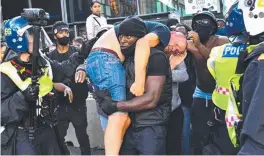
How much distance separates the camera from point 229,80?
9.68 feet

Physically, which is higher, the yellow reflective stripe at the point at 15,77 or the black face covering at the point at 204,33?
the black face covering at the point at 204,33

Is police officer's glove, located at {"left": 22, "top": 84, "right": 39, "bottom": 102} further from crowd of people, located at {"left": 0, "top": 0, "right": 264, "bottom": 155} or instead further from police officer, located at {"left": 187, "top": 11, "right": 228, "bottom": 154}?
police officer, located at {"left": 187, "top": 11, "right": 228, "bottom": 154}

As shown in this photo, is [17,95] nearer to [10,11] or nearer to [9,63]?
[9,63]

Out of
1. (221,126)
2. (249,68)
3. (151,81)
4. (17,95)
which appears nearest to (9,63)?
(17,95)

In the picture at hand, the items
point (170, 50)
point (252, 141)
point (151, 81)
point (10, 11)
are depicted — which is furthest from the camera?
point (10, 11)

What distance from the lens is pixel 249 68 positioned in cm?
227

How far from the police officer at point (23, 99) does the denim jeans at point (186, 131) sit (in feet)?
6.23

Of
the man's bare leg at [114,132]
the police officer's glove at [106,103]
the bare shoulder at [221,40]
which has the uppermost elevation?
the bare shoulder at [221,40]

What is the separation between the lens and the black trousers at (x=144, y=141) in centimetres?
327

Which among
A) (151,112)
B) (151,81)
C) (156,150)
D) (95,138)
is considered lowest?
(95,138)

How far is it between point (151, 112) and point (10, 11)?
1103 centimetres

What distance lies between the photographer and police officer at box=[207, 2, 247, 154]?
2.88m

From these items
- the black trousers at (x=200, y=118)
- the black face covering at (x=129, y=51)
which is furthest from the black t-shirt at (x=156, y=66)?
the black trousers at (x=200, y=118)

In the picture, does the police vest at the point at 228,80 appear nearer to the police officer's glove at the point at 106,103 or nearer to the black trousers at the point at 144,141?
the black trousers at the point at 144,141
